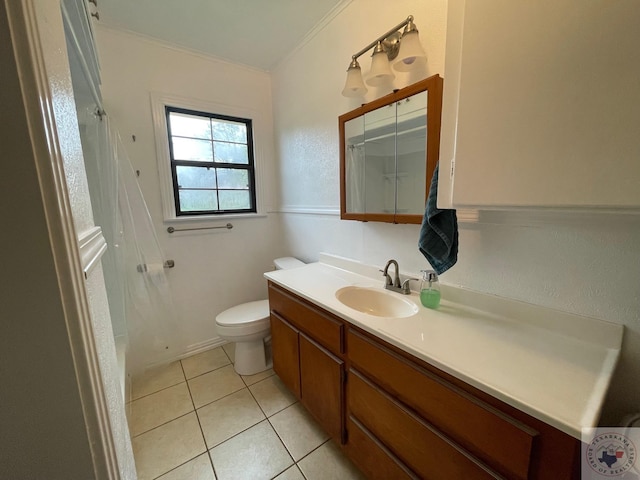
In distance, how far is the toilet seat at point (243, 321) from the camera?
183 centimetres

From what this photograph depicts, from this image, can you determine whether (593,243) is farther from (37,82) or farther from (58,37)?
(58,37)

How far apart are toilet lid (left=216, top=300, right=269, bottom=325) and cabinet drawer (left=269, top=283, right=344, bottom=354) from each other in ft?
0.95

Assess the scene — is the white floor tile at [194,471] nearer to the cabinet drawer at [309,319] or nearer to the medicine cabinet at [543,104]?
the cabinet drawer at [309,319]

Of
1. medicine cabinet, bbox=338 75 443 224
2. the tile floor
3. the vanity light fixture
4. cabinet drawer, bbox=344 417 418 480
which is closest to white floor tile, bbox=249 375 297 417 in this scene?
the tile floor

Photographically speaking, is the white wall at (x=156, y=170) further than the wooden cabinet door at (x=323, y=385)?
Yes

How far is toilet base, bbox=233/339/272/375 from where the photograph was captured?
77.1 inches

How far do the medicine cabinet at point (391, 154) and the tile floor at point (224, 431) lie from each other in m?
1.32

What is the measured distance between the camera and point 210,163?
2.24 m

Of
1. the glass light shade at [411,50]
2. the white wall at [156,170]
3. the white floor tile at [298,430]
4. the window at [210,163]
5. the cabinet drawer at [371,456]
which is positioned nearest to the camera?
the cabinet drawer at [371,456]

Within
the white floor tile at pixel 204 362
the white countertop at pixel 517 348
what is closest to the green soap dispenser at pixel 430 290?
the white countertop at pixel 517 348

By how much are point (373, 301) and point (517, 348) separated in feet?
2.26

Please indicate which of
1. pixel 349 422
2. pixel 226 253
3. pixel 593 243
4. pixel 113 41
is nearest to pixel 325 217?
pixel 226 253

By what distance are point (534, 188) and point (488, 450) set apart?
0.74 metres

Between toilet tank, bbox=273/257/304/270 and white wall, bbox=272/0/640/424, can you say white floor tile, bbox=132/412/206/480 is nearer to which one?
toilet tank, bbox=273/257/304/270
